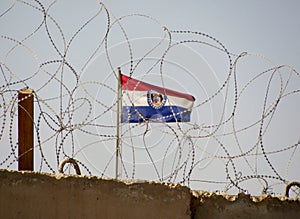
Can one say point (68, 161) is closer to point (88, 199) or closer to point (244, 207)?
point (88, 199)

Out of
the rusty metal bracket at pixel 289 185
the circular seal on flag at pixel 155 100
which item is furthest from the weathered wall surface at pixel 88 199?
the circular seal on flag at pixel 155 100

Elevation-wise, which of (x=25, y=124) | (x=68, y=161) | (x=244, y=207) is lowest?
(x=244, y=207)

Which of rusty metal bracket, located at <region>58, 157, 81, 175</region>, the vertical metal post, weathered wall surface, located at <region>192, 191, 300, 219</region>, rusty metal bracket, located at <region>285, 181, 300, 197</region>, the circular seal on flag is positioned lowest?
weathered wall surface, located at <region>192, 191, 300, 219</region>

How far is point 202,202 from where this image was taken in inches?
86.2

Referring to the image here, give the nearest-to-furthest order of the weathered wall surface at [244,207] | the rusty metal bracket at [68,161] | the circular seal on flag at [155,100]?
the weathered wall surface at [244,207], the rusty metal bracket at [68,161], the circular seal on flag at [155,100]

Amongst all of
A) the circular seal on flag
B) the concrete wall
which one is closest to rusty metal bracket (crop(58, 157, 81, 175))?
the concrete wall

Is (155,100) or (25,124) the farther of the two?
(155,100)

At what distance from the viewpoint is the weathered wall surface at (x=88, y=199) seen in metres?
2.15

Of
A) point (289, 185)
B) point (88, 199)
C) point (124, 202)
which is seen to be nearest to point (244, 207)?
point (289, 185)

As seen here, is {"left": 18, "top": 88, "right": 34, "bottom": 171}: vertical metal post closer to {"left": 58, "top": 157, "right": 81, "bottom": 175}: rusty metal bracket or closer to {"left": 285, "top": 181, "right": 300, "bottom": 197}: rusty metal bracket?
{"left": 58, "top": 157, "right": 81, "bottom": 175}: rusty metal bracket

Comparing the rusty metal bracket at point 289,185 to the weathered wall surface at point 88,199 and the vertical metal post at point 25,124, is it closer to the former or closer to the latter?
the weathered wall surface at point 88,199

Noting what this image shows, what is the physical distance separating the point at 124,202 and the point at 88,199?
0.17 m

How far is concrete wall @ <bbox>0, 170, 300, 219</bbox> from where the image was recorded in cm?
215

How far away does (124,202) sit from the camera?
86.0 inches
